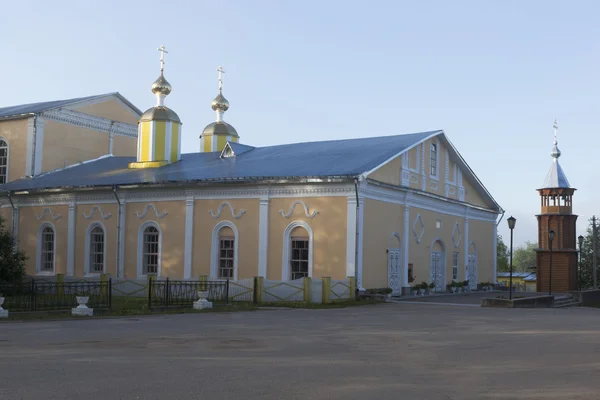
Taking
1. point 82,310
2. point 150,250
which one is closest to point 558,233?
point 150,250

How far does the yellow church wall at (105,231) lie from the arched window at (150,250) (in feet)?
4.61

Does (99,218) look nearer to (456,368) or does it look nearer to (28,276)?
(28,276)

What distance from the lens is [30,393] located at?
747 centimetres

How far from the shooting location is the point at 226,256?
27.6 metres

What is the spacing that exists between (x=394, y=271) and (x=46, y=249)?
15.5 meters

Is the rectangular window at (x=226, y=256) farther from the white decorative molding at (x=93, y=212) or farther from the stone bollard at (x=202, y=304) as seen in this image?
the stone bollard at (x=202, y=304)

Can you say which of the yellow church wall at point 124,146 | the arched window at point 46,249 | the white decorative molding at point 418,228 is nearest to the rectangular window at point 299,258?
the white decorative molding at point 418,228

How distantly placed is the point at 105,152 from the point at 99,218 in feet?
24.4

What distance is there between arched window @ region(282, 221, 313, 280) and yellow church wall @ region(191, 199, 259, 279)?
1.27 metres

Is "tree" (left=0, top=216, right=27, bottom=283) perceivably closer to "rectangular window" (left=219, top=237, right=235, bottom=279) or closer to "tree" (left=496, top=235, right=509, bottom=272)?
"rectangular window" (left=219, top=237, right=235, bottom=279)

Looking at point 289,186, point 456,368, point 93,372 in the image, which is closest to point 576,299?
point 289,186

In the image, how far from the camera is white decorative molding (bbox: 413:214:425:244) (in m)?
28.8

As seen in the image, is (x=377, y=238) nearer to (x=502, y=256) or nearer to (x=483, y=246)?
(x=483, y=246)

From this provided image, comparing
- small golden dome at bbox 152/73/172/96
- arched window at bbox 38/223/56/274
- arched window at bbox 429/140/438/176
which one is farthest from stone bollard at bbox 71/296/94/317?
small golden dome at bbox 152/73/172/96
